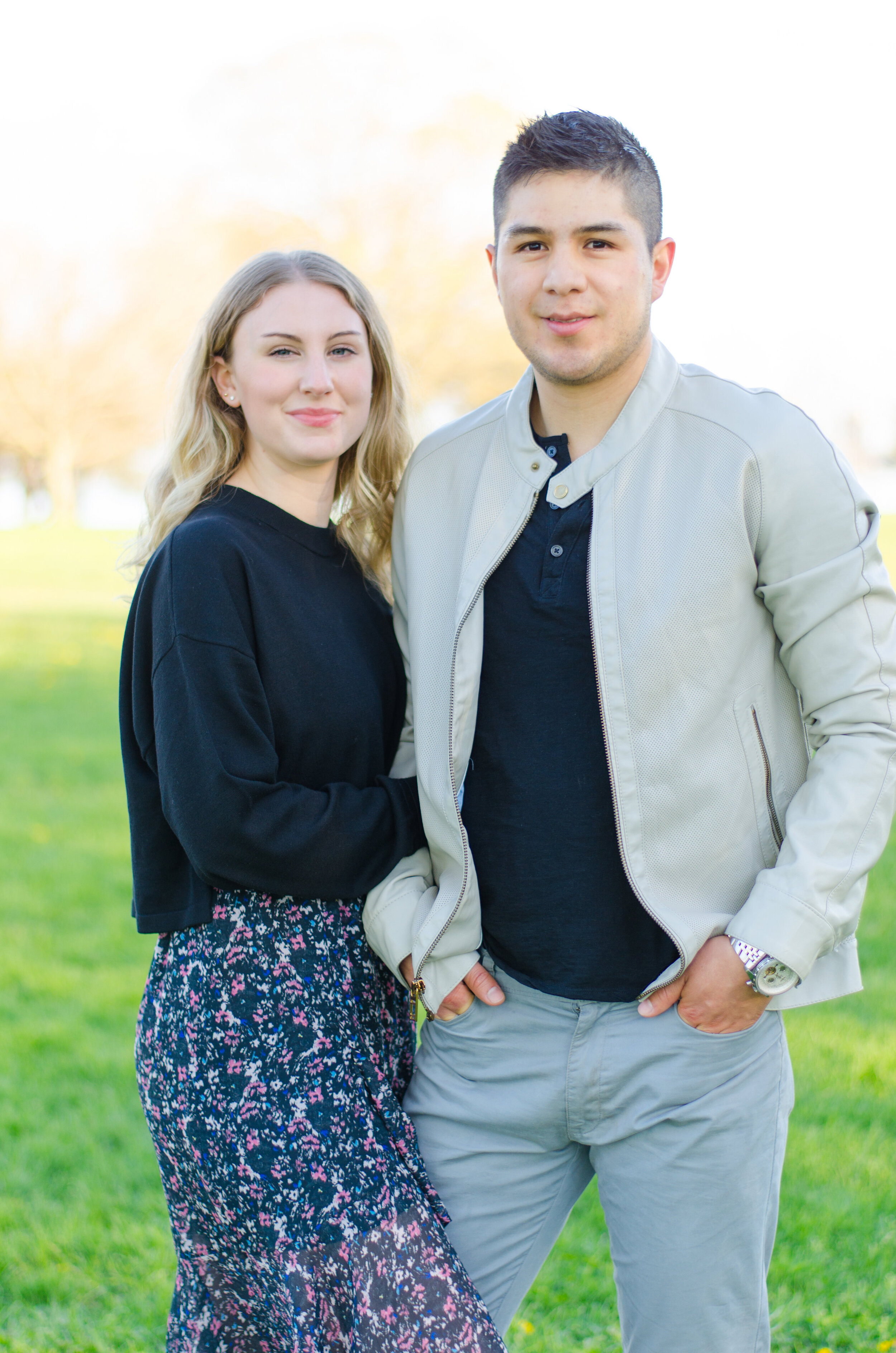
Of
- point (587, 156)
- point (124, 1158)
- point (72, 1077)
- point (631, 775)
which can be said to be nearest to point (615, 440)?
point (587, 156)

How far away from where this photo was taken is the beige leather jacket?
90.0 inches

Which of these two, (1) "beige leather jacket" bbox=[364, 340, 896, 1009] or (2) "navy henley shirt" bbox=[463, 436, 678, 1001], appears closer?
(1) "beige leather jacket" bbox=[364, 340, 896, 1009]

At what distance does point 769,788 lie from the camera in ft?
7.85

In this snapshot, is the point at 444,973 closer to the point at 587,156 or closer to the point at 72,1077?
the point at 587,156

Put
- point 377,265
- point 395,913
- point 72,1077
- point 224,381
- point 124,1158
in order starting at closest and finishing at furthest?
point 395,913
point 224,381
point 124,1158
point 72,1077
point 377,265

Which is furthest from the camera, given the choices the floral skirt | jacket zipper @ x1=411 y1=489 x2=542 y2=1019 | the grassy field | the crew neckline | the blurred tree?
the blurred tree

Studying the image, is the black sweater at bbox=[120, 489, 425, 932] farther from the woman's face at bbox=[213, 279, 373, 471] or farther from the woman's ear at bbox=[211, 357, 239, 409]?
the woman's ear at bbox=[211, 357, 239, 409]

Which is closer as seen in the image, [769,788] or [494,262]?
[769,788]

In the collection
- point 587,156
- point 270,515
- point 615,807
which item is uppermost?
point 587,156

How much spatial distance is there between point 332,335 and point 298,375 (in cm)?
15

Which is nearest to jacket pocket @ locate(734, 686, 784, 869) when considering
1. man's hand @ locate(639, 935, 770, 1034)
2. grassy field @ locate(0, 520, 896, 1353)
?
man's hand @ locate(639, 935, 770, 1034)

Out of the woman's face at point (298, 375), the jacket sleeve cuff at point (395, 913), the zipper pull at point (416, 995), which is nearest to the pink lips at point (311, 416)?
the woman's face at point (298, 375)

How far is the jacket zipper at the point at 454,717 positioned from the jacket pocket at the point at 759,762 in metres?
0.56

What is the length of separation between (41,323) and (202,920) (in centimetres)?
3085
